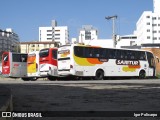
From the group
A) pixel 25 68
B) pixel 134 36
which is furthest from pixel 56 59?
pixel 134 36

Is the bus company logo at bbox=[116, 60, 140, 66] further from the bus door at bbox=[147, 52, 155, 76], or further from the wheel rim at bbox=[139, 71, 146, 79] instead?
the bus door at bbox=[147, 52, 155, 76]

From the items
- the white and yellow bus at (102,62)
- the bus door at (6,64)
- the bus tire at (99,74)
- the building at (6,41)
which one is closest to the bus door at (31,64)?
the bus door at (6,64)

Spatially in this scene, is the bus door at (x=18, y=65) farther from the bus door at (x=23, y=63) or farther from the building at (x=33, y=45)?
the building at (x=33, y=45)

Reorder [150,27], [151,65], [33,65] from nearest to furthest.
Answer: [33,65] < [151,65] < [150,27]

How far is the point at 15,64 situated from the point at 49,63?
5.09 meters

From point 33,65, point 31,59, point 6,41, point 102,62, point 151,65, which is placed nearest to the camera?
point 102,62

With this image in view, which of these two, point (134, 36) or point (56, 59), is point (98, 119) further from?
point (134, 36)

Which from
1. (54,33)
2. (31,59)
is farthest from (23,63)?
(54,33)

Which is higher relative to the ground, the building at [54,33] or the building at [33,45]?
the building at [54,33]

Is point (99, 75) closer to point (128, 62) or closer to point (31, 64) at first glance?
point (128, 62)

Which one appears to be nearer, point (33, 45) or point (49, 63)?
point (49, 63)

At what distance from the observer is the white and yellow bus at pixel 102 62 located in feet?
92.0

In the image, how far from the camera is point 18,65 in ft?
109

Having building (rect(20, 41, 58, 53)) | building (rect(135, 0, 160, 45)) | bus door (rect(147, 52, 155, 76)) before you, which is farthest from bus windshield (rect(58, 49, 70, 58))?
building (rect(20, 41, 58, 53))
